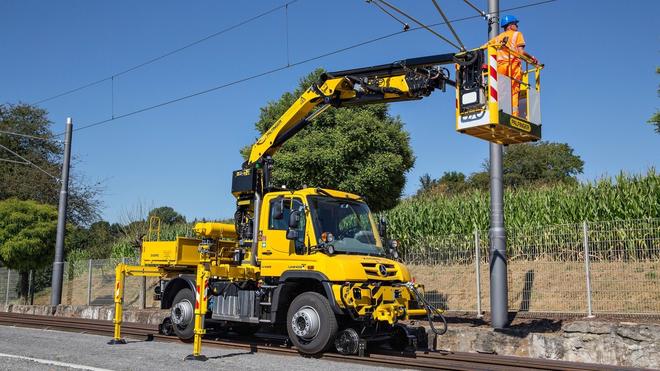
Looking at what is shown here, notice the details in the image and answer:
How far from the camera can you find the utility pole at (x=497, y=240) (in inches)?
457

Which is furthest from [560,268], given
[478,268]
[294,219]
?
[294,219]

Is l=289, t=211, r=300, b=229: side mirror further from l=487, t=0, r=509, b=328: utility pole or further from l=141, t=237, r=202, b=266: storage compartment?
l=487, t=0, r=509, b=328: utility pole

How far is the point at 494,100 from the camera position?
8789 millimetres

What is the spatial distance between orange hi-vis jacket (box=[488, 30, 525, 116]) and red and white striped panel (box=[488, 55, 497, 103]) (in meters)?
0.10

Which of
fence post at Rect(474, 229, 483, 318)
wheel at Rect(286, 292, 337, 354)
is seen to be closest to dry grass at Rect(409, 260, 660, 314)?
fence post at Rect(474, 229, 483, 318)

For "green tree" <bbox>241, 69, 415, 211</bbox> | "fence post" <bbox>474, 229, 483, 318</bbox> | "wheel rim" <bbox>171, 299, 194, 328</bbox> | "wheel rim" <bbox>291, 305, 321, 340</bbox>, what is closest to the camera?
"wheel rim" <bbox>291, 305, 321, 340</bbox>

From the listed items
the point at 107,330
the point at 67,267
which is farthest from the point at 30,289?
the point at 107,330

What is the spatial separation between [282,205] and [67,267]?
20874 mm

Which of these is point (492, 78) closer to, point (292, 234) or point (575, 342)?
point (292, 234)

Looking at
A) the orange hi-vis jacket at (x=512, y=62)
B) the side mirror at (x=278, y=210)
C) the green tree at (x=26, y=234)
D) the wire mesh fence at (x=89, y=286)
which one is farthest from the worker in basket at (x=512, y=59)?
the green tree at (x=26, y=234)

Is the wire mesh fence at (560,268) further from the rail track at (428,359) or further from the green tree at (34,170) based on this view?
the green tree at (34,170)

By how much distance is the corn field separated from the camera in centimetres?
1692

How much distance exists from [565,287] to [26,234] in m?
20.2

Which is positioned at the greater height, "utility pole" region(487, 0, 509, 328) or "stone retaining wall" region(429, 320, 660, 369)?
"utility pole" region(487, 0, 509, 328)
